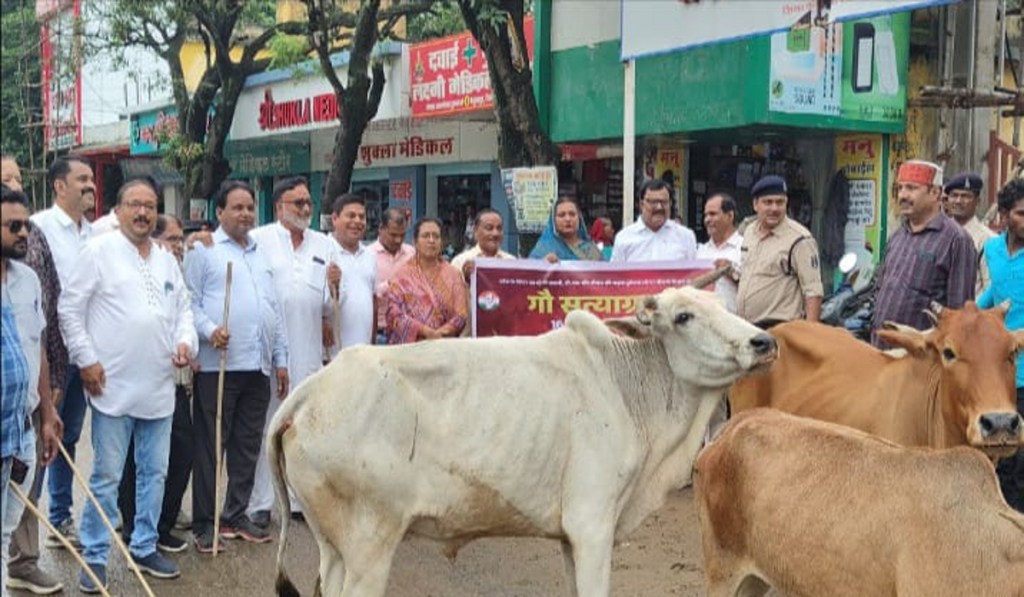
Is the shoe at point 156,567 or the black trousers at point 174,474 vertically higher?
the black trousers at point 174,474

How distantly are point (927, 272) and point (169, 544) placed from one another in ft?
13.7

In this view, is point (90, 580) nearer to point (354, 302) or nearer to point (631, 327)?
point (354, 302)

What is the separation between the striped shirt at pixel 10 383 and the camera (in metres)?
3.77

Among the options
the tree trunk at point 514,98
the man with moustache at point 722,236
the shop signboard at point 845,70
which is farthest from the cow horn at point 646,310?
the shop signboard at point 845,70

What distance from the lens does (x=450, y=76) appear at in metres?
16.0

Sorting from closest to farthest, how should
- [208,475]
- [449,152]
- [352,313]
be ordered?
[208,475]
[352,313]
[449,152]

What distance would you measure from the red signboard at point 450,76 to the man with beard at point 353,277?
781 cm

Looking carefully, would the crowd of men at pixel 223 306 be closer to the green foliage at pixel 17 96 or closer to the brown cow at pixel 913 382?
the brown cow at pixel 913 382

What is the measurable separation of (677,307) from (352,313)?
3051mm

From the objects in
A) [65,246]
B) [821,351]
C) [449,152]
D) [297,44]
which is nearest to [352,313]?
[65,246]

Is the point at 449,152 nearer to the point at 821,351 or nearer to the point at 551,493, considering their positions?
the point at 821,351

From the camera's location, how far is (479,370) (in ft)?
14.1

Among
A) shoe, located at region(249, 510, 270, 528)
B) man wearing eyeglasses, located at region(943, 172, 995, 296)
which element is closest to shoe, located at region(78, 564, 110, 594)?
shoe, located at region(249, 510, 270, 528)

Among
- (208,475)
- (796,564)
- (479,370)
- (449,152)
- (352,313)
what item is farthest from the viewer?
(449,152)
